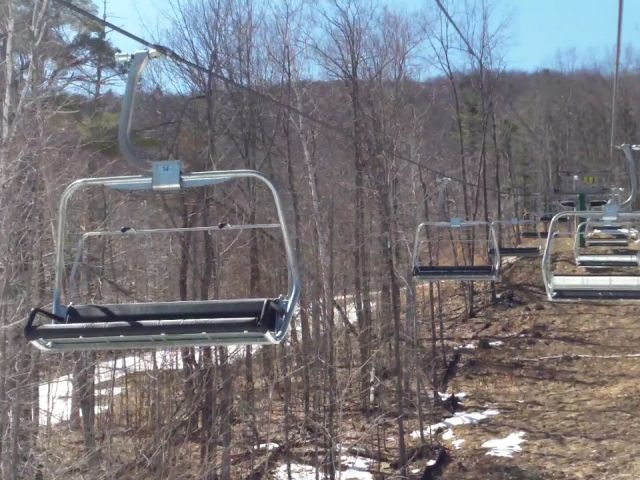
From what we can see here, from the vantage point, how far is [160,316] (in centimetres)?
300

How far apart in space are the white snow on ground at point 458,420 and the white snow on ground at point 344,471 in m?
1.53

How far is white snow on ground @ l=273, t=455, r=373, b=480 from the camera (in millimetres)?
13984

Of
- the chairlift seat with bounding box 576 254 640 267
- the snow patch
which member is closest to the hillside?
the snow patch

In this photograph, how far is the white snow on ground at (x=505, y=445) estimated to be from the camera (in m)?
14.0

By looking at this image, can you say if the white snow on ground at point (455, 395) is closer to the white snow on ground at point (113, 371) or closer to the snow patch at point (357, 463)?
the white snow on ground at point (113, 371)

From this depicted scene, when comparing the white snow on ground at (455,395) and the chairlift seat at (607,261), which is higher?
the chairlift seat at (607,261)

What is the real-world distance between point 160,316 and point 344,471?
1228cm

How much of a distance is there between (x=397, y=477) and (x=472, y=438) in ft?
8.31

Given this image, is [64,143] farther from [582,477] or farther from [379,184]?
[582,477]

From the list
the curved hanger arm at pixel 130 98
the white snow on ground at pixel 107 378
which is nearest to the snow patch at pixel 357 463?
the white snow on ground at pixel 107 378

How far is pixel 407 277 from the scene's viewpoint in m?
16.8

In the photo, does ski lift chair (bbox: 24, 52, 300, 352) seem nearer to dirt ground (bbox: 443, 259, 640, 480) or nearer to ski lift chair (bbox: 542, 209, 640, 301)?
ski lift chair (bbox: 542, 209, 640, 301)

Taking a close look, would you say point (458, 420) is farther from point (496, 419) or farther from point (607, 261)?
point (607, 261)

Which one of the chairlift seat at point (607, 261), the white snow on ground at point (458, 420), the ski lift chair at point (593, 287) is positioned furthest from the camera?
the white snow on ground at point (458, 420)
